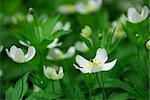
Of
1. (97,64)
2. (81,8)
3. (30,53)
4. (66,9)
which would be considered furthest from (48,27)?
(66,9)

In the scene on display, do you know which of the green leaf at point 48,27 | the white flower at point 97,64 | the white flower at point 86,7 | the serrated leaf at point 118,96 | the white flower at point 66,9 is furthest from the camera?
the white flower at point 66,9

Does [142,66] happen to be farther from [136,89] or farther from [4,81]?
[4,81]

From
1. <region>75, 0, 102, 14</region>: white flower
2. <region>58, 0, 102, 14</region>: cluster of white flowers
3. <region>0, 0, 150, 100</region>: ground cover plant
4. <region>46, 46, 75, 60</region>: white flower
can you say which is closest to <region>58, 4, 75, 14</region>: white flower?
<region>58, 0, 102, 14</region>: cluster of white flowers

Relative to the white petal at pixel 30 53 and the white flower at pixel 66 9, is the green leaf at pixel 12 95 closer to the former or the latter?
the white petal at pixel 30 53

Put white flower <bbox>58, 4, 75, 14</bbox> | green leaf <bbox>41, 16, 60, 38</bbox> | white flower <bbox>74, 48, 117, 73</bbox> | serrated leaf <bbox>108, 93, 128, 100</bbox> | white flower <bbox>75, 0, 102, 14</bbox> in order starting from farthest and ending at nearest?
white flower <bbox>58, 4, 75, 14</bbox>
white flower <bbox>75, 0, 102, 14</bbox>
green leaf <bbox>41, 16, 60, 38</bbox>
serrated leaf <bbox>108, 93, 128, 100</bbox>
white flower <bbox>74, 48, 117, 73</bbox>

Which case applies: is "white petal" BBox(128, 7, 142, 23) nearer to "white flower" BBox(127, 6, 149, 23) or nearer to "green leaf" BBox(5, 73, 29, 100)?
"white flower" BBox(127, 6, 149, 23)

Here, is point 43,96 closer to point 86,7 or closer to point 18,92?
point 18,92

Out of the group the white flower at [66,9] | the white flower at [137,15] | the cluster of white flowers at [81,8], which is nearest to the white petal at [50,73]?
the white flower at [137,15]
